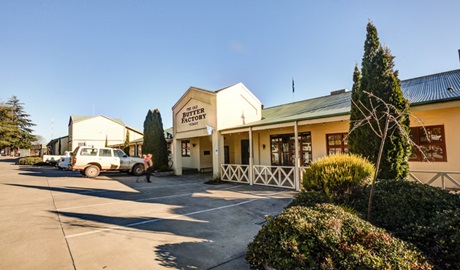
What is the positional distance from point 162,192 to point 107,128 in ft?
101

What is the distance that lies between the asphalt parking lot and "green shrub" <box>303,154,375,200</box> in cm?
175

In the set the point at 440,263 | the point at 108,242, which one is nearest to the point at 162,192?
the point at 108,242

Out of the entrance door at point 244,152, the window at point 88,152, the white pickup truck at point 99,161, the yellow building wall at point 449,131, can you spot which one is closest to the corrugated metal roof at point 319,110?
the entrance door at point 244,152

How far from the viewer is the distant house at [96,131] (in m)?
33.4

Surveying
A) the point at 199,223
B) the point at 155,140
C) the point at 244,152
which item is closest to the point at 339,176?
the point at 199,223

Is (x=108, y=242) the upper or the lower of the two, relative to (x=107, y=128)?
lower

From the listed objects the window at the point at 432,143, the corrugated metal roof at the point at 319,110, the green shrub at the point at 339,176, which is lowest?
the green shrub at the point at 339,176

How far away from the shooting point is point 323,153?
38.8ft

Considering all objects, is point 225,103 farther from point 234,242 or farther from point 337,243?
point 337,243

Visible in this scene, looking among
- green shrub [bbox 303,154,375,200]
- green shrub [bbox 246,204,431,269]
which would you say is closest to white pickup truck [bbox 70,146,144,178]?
green shrub [bbox 303,154,375,200]

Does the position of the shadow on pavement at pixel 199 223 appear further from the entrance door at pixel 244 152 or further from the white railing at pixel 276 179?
the entrance door at pixel 244 152

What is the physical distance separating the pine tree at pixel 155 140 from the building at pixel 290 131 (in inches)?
93.7

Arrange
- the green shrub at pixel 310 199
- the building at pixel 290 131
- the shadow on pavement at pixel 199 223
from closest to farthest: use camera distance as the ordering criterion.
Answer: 1. the shadow on pavement at pixel 199 223
2. the green shrub at pixel 310 199
3. the building at pixel 290 131

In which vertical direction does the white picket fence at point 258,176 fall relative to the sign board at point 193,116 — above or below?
below
